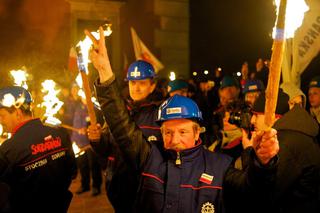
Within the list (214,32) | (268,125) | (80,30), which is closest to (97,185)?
(268,125)

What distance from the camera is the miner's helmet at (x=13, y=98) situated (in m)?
3.71

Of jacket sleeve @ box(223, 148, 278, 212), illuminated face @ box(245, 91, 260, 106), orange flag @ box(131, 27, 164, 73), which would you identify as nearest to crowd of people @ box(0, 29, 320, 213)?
jacket sleeve @ box(223, 148, 278, 212)

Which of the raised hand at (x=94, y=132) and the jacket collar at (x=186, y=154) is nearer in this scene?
the jacket collar at (x=186, y=154)

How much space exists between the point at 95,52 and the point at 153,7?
1151 cm

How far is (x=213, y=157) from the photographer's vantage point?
99.0 inches

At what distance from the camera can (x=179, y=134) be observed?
8.40ft

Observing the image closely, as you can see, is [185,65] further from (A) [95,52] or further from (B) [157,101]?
(A) [95,52]

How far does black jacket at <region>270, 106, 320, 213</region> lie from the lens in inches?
113

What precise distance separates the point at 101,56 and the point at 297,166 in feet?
5.80

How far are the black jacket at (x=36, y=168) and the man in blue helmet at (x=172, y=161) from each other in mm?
1387

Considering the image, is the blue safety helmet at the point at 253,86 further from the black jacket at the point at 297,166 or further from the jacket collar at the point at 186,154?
the jacket collar at the point at 186,154

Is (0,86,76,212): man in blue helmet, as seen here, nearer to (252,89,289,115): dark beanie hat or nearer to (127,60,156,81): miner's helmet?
(127,60,156,81): miner's helmet

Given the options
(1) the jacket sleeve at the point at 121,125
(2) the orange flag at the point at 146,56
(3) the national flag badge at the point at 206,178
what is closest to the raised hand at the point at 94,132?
(1) the jacket sleeve at the point at 121,125

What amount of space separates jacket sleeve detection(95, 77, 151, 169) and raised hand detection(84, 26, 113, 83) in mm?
64
